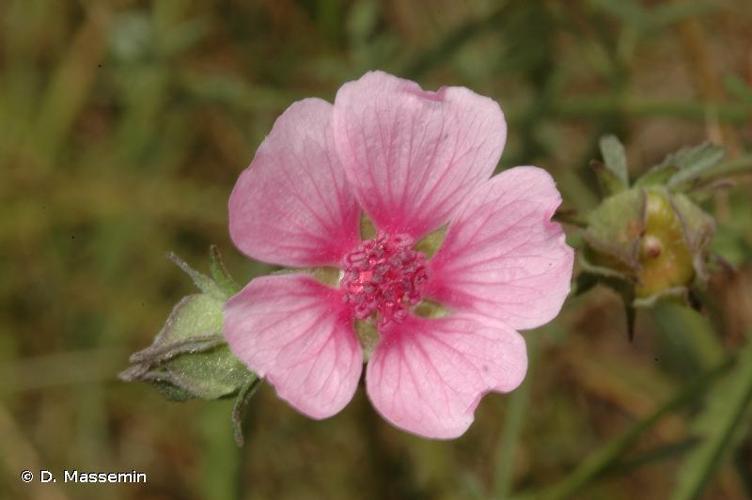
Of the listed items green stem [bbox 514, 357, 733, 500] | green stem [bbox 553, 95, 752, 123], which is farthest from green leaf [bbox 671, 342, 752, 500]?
green stem [bbox 553, 95, 752, 123]

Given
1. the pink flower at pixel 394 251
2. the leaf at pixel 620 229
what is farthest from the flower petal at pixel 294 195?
the leaf at pixel 620 229

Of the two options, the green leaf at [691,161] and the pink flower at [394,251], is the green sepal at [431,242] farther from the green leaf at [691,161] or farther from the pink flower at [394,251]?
the green leaf at [691,161]

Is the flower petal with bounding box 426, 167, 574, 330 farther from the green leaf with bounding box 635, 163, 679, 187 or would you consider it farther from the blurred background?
the blurred background

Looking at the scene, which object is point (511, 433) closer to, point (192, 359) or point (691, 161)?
point (691, 161)

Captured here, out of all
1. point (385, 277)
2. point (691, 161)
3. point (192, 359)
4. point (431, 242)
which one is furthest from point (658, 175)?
point (192, 359)

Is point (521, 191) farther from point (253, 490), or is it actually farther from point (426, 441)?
point (253, 490)
